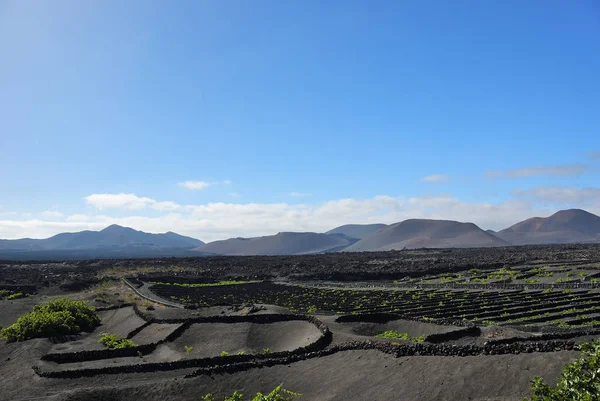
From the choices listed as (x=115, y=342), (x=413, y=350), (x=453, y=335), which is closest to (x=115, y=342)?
(x=115, y=342)

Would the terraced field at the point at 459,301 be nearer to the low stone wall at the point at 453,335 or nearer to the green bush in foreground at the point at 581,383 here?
the low stone wall at the point at 453,335

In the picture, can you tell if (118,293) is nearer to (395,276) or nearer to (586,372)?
(395,276)

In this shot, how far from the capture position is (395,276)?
7250cm

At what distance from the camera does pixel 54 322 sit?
98.8 feet

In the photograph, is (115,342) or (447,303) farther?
(447,303)

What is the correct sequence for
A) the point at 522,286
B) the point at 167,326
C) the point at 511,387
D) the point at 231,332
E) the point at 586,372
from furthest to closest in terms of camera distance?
1. the point at 522,286
2. the point at 167,326
3. the point at 231,332
4. the point at 511,387
5. the point at 586,372

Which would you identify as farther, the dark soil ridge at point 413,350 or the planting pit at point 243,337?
the planting pit at point 243,337

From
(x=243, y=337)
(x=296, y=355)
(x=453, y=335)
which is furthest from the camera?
(x=243, y=337)

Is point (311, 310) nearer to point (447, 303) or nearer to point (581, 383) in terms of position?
point (447, 303)

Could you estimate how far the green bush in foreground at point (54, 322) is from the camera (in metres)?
28.5

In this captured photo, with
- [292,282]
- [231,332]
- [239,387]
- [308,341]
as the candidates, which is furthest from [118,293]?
[239,387]

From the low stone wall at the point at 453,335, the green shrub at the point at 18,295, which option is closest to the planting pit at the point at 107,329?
the low stone wall at the point at 453,335

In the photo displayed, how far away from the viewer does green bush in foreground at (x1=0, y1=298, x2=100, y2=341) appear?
93.6 feet

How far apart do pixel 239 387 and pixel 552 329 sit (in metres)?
17.8
